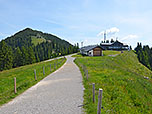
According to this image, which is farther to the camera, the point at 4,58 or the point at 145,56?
the point at 145,56

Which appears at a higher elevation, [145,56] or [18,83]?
[145,56]

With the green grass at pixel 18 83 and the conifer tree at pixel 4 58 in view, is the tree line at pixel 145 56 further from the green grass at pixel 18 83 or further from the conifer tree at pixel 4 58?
the conifer tree at pixel 4 58

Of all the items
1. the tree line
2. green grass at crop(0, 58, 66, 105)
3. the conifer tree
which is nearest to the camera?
green grass at crop(0, 58, 66, 105)

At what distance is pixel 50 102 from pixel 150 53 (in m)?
96.8

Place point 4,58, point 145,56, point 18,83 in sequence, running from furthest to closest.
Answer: point 145,56
point 4,58
point 18,83

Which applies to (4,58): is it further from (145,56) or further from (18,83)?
(145,56)

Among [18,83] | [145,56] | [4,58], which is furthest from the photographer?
[145,56]

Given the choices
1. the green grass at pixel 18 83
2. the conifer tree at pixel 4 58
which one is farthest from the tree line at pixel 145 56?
the conifer tree at pixel 4 58

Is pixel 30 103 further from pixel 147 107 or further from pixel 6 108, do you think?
pixel 147 107

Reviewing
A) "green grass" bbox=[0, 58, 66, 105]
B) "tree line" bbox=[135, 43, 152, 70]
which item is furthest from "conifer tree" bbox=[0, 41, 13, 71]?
"tree line" bbox=[135, 43, 152, 70]

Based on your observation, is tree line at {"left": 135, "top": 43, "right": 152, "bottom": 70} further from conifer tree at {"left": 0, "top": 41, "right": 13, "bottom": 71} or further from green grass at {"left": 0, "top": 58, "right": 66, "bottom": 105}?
conifer tree at {"left": 0, "top": 41, "right": 13, "bottom": 71}

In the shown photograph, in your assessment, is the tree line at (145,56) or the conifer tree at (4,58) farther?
the tree line at (145,56)

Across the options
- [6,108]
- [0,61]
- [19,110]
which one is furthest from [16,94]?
[0,61]

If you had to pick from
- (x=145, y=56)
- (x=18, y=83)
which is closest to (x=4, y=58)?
(x=18, y=83)
